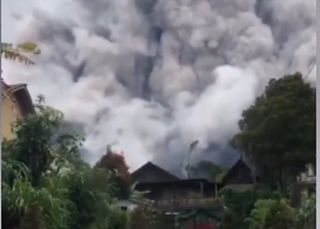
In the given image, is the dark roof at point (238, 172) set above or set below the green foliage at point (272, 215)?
above

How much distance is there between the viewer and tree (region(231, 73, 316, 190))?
1.63 meters

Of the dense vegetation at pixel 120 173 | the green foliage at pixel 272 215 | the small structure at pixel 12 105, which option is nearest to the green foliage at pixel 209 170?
the dense vegetation at pixel 120 173

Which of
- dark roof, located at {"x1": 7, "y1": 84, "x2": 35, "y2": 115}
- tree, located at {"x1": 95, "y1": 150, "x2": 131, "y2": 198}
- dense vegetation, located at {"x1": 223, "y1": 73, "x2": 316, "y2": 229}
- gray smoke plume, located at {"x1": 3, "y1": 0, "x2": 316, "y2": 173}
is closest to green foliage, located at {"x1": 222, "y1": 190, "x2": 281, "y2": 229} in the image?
dense vegetation, located at {"x1": 223, "y1": 73, "x2": 316, "y2": 229}

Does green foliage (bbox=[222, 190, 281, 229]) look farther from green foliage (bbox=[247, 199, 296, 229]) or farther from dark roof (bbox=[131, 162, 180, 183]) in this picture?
dark roof (bbox=[131, 162, 180, 183])

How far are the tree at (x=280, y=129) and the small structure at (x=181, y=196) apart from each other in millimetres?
158

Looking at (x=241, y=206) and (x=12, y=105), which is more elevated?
(x=12, y=105)

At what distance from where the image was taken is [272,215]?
162cm

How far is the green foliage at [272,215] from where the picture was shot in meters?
1.62

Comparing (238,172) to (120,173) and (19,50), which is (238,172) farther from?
(19,50)

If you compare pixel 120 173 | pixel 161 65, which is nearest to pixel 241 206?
pixel 120 173

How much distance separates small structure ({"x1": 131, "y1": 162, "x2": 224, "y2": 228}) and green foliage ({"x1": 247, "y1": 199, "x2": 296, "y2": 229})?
0.31ft

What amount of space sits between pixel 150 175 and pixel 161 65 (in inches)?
12.5

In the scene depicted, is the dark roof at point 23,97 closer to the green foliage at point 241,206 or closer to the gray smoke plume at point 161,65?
the gray smoke plume at point 161,65

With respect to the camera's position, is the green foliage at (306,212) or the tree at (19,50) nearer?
the green foliage at (306,212)
